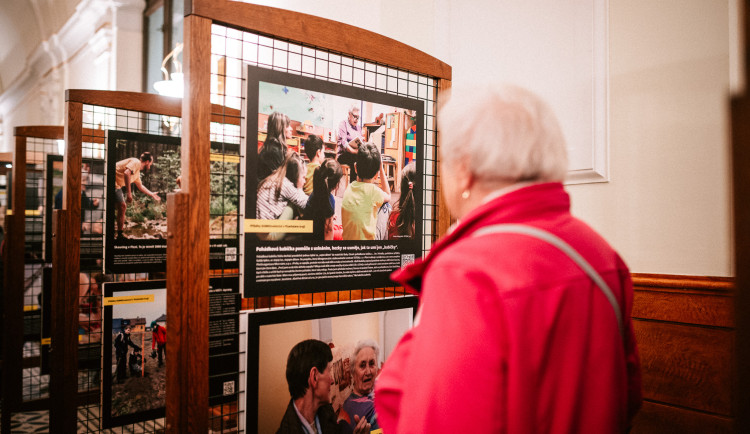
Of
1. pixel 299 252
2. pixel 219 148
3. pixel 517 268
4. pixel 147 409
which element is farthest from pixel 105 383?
pixel 517 268

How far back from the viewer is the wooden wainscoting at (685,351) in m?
1.67

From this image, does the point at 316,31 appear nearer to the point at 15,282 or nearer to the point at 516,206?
the point at 516,206

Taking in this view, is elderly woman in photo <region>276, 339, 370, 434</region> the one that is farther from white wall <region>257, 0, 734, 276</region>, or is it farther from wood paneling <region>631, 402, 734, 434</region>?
white wall <region>257, 0, 734, 276</region>

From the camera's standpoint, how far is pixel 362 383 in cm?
155

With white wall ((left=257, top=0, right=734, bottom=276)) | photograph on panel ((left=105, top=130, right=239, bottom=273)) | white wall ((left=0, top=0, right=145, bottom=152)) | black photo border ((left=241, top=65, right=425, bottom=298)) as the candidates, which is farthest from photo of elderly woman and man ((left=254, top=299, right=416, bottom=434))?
white wall ((left=0, top=0, right=145, bottom=152))

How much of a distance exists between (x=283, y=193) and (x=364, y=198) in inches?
11.8

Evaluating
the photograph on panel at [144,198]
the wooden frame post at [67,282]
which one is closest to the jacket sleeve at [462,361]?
the photograph on panel at [144,198]

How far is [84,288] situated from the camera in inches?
132

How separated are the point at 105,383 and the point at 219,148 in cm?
119

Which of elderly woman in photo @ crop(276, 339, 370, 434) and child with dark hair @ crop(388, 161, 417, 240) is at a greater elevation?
child with dark hair @ crop(388, 161, 417, 240)
